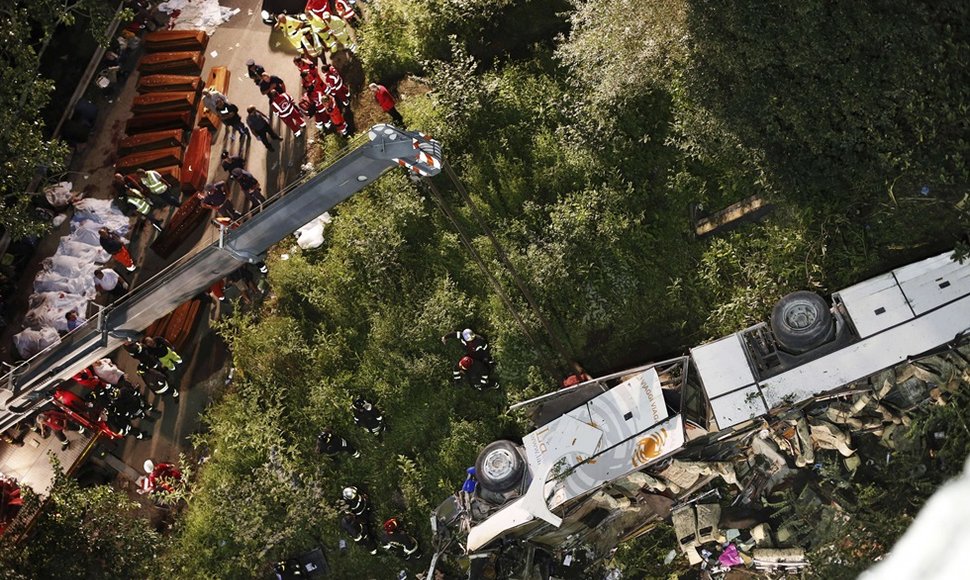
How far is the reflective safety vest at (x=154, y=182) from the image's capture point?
901 inches

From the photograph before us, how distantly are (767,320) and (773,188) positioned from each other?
2.48 metres

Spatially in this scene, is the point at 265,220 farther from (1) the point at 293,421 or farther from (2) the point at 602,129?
(2) the point at 602,129

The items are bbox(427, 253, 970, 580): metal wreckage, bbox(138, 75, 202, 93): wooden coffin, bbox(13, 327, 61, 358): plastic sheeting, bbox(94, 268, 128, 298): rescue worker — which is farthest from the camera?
bbox(138, 75, 202, 93): wooden coffin

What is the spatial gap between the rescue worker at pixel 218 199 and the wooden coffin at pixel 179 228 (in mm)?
576

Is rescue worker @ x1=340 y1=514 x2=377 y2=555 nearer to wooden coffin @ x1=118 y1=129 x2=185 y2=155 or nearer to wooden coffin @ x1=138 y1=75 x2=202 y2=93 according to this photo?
wooden coffin @ x1=118 y1=129 x2=185 y2=155

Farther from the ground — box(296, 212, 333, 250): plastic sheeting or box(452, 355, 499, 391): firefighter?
box(296, 212, 333, 250): plastic sheeting

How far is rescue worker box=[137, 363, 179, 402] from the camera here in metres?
21.6

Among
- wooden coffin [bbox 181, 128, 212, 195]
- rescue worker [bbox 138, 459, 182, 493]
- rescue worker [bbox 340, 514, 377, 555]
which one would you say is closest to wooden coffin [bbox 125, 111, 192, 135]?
wooden coffin [bbox 181, 128, 212, 195]

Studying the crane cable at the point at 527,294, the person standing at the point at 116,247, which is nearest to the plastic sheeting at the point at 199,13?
the person standing at the point at 116,247

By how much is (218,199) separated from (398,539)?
29.1 feet

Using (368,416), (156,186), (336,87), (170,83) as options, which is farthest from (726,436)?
(170,83)

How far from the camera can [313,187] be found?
1798 cm

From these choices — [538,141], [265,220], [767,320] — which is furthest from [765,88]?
[265,220]

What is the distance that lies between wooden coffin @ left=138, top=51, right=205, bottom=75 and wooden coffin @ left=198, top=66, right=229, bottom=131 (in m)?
0.47
